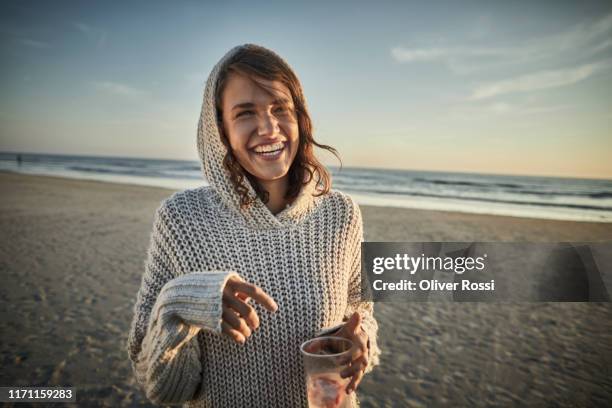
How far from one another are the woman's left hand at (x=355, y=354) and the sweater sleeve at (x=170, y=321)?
40cm

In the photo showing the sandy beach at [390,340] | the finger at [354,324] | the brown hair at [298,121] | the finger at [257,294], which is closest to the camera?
the finger at [257,294]

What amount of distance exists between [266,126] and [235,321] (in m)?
0.81

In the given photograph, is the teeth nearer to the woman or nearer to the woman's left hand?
the woman

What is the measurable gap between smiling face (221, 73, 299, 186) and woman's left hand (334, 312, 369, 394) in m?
0.69

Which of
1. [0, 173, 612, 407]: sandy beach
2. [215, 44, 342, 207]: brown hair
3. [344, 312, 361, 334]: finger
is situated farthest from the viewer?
[0, 173, 612, 407]: sandy beach

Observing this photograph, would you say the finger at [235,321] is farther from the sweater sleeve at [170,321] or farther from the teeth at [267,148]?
the teeth at [267,148]

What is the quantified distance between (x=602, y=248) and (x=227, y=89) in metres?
12.3

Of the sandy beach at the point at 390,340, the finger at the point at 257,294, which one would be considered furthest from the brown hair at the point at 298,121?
the sandy beach at the point at 390,340

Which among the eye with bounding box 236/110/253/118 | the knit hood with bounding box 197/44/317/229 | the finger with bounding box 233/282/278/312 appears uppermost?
the eye with bounding box 236/110/253/118

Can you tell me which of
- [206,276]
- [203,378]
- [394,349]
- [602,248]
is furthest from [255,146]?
[602,248]

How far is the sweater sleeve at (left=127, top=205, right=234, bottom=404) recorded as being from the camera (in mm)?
1064

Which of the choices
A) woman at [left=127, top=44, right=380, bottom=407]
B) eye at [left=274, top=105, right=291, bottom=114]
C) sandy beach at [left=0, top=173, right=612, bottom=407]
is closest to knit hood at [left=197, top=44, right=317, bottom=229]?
woman at [left=127, top=44, right=380, bottom=407]

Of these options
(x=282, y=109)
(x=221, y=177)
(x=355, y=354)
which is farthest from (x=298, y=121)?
(x=355, y=354)

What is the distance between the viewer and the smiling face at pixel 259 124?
1514mm
